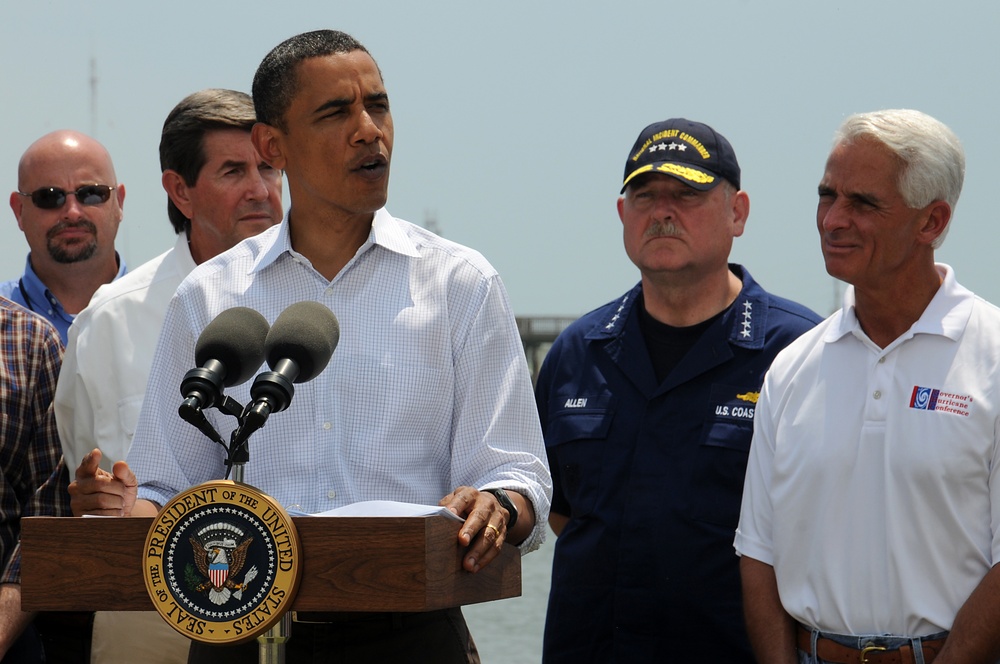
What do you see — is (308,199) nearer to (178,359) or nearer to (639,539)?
(178,359)

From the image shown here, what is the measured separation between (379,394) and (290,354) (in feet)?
2.09

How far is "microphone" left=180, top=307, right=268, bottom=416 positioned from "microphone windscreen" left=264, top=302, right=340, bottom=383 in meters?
0.04

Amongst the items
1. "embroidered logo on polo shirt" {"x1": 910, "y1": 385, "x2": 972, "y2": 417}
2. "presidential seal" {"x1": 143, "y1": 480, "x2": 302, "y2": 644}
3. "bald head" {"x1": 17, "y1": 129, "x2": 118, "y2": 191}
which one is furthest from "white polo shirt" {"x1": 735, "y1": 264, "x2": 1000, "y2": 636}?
"bald head" {"x1": 17, "y1": 129, "x2": 118, "y2": 191}

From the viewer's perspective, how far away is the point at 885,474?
3.25 meters

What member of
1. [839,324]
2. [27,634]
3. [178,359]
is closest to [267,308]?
[178,359]

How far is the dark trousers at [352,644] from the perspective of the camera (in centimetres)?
278

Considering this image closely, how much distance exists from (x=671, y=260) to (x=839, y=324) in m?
0.76

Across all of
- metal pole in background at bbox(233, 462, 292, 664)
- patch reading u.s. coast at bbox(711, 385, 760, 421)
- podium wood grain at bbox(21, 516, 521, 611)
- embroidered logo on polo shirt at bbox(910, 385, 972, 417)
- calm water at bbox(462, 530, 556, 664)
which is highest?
embroidered logo on polo shirt at bbox(910, 385, 972, 417)

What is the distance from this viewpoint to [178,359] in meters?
3.04

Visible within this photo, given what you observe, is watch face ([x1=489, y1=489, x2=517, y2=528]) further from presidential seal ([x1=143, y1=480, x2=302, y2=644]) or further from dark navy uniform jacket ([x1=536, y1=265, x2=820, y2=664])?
dark navy uniform jacket ([x1=536, y1=265, x2=820, y2=664])

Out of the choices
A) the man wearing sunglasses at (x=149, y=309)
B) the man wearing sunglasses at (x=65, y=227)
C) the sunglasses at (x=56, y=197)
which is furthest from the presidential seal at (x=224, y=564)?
the sunglasses at (x=56, y=197)

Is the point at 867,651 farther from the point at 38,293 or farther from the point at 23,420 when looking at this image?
the point at 38,293

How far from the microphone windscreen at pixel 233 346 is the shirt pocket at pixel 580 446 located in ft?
6.25

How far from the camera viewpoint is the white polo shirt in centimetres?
319
